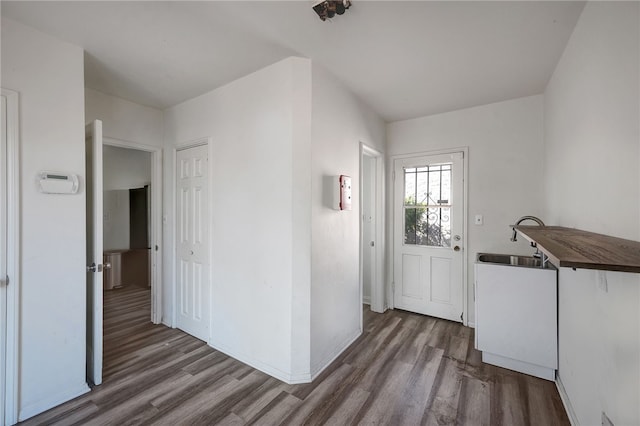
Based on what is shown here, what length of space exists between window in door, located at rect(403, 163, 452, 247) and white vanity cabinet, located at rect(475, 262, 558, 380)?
1035 mm

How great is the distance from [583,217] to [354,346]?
2.21m

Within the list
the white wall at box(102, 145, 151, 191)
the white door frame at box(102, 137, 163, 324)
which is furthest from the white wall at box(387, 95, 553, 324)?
the white wall at box(102, 145, 151, 191)

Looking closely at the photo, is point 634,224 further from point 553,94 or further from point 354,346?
point 354,346

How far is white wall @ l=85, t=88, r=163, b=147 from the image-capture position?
2807 mm

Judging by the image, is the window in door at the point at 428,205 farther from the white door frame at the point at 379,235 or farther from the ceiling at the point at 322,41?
the ceiling at the point at 322,41

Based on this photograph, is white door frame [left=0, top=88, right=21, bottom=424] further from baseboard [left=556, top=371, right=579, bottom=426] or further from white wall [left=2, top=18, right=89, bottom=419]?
baseboard [left=556, top=371, right=579, bottom=426]

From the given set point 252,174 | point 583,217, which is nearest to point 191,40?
point 252,174

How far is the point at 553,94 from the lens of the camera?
8.14ft

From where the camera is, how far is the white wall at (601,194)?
3.71 ft

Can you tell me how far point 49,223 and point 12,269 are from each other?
0.34 metres

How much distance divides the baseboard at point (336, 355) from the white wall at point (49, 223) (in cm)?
179

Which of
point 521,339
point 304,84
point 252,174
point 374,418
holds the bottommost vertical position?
point 374,418

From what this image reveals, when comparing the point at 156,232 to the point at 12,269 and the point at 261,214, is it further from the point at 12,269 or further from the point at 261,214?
the point at 261,214

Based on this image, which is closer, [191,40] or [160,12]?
[160,12]
